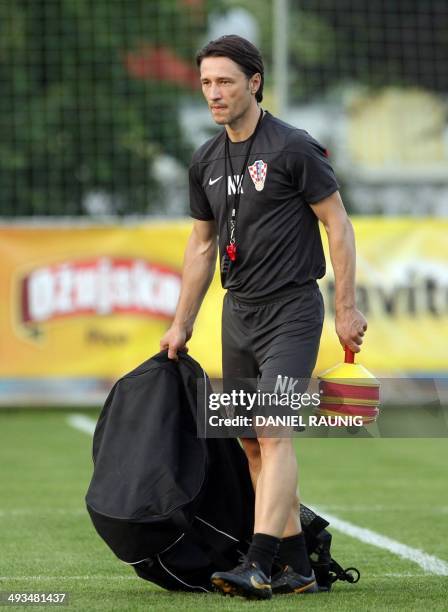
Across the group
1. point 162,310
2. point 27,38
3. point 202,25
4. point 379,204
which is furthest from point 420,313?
point 202,25

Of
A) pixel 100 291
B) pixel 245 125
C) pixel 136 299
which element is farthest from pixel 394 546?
pixel 100 291

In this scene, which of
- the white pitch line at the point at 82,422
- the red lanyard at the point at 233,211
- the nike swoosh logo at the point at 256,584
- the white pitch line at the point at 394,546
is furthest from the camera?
the white pitch line at the point at 82,422

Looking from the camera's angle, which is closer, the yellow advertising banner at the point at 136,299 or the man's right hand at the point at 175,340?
the man's right hand at the point at 175,340

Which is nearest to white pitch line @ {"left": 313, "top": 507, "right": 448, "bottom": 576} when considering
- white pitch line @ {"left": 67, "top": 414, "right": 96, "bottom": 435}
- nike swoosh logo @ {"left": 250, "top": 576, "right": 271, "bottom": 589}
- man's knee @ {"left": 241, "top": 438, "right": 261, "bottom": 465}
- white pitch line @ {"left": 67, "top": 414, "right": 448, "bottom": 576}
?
white pitch line @ {"left": 67, "top": 414, "right": 448, "bottom": 576}

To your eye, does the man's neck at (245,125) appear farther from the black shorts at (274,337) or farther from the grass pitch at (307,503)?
the grass pitch at (307,503)

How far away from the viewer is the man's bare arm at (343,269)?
20.2ft

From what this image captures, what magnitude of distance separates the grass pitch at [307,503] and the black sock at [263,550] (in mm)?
151

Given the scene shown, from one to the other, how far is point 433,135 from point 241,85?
21.1 meters

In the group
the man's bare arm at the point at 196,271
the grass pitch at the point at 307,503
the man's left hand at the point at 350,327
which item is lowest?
the grass pitch at the point at 307,503

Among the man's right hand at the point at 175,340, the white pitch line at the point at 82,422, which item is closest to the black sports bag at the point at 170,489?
the man's right hand at the point at 175,340

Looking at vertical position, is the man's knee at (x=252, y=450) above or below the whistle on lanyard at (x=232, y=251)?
below

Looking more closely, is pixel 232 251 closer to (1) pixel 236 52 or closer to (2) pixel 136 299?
(1) pixel 236 52

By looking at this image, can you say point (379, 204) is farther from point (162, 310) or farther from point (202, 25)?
point (162, 310)

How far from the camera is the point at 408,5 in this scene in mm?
21625
